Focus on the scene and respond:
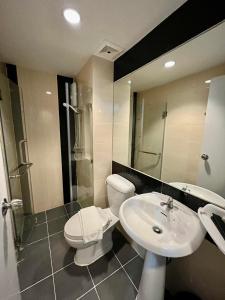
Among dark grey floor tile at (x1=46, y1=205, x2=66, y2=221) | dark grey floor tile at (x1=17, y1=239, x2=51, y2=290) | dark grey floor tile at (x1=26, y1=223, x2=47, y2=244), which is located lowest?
dark grey floor tile at (x1=17, y1=239, x2=51, y2=290)

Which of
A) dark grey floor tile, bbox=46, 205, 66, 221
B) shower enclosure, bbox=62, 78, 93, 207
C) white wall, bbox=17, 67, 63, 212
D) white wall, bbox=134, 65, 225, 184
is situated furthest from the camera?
→ dark grey floor tile, bbox=46, 205, 66, 221

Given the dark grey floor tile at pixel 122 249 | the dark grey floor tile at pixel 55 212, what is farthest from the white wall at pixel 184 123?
the dark grey floor tile at pixel 55 212

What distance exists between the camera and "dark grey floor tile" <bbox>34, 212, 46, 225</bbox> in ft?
6.54

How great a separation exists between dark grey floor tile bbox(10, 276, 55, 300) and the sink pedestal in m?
0.83

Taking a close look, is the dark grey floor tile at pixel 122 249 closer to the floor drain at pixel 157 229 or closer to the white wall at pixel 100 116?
the white wall at pixel 100 116

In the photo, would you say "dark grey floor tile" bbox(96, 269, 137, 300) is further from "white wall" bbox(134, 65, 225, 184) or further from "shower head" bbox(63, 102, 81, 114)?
"shower head" bbox(63, 102, 81, 114)

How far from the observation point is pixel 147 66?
129 cm

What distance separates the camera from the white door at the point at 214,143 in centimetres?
96

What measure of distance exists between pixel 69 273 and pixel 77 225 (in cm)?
46

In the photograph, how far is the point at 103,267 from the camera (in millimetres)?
1389

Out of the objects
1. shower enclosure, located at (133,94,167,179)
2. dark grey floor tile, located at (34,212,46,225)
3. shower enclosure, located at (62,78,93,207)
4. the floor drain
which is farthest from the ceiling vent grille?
dark grey floor tile, located at (34,212,46,225)

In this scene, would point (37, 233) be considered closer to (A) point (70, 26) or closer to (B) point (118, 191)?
(B) point (118, 191)

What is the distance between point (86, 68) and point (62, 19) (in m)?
0.69

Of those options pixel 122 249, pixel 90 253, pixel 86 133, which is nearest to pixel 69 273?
pixel 90 253
